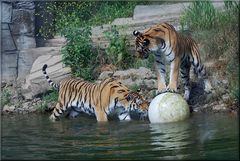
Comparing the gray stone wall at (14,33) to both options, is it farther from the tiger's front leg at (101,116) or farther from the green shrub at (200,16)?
the tiger's front leg at (101,116)

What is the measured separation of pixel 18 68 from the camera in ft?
44.8

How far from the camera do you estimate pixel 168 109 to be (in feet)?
31.6

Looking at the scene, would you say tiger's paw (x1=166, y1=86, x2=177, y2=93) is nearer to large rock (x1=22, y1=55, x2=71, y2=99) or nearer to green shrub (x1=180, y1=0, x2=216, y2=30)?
green shrub (x1=180, y1=0, x2=216, y2=30)

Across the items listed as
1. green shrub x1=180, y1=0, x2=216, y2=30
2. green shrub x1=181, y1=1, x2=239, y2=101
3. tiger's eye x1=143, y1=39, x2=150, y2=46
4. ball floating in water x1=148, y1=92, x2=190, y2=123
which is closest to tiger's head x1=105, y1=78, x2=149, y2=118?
ball floating in water x1=148, y1=92, x2=190, y2=123

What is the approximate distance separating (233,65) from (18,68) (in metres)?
4.55

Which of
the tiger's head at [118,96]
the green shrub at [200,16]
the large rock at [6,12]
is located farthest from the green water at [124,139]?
the large rock at [6,12]

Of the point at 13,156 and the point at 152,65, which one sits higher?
the point at 152,65

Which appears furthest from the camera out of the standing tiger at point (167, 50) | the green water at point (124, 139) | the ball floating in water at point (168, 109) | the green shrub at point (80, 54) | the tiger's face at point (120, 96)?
the green shrub at point (80, 54)

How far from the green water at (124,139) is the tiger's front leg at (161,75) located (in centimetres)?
83

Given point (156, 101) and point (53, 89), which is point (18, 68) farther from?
point (156, 101)

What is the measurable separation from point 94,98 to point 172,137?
8.86ft

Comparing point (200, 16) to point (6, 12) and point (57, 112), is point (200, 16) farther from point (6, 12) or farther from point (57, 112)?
point (6, 12)

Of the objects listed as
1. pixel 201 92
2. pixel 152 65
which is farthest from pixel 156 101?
pixel 152 65

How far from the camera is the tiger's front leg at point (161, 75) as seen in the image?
1084 cm
